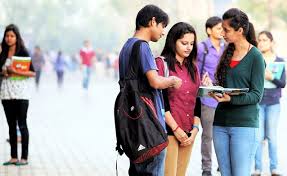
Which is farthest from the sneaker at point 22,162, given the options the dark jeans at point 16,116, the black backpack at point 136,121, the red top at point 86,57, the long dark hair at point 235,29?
the red top at point 86,57

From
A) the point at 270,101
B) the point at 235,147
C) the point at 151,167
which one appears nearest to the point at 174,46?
the point at 235,147

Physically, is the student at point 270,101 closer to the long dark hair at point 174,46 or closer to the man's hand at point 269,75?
the man's hand at point 269,75

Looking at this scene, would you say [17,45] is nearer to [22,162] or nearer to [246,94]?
[22,162]

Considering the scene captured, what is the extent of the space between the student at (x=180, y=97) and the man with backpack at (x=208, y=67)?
2.47 metres

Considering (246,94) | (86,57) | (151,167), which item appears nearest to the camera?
(151,167)

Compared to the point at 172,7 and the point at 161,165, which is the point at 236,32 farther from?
the point at 172,7

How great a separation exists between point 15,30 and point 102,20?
9927cm

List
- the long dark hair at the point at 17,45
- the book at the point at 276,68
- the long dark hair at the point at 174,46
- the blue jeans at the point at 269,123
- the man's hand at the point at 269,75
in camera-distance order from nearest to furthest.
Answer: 1. the long dark hair at the point at 174,46
2. the man's hand at the point at 269,75
3. the book at the point at 276,68
4. the blue jeans at the point at 269,123
5. the long dark hair at the point at 17,45

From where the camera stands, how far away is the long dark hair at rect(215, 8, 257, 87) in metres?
6.26

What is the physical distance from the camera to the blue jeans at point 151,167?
5969mm

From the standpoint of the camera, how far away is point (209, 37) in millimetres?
9562

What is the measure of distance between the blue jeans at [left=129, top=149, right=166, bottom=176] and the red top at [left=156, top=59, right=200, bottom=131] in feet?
2.48

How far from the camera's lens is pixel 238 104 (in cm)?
623

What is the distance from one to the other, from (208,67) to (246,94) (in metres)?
3.23
